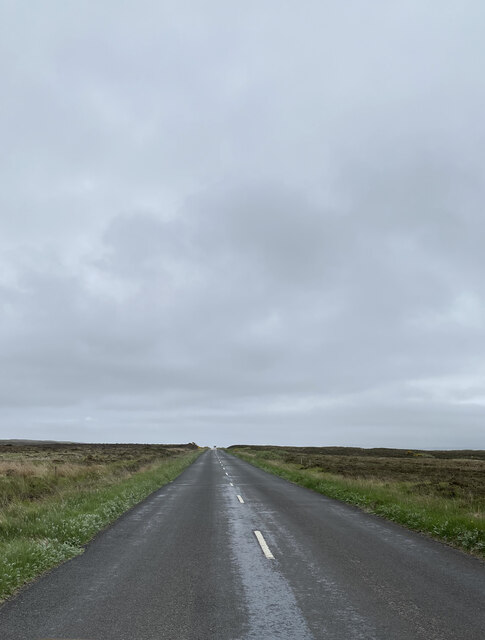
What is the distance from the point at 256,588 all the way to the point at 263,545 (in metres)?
3.19

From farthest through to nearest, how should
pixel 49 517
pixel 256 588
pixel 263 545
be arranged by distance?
pixel 49 517 → pixel 263 545 → pixel 256 588

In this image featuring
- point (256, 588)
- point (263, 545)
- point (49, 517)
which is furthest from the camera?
point (49, 517)

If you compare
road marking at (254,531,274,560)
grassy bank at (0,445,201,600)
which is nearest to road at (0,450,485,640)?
road marking at (254,531,274,560)

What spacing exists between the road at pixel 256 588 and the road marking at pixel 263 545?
0.04 m

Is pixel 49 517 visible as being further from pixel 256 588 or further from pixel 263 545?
pixel 256 588

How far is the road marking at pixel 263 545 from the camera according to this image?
30.1 ft

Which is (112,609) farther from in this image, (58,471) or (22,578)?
(58,471)

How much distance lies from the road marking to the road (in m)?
0.04

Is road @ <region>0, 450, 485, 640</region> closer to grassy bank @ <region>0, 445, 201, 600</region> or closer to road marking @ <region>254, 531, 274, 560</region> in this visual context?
road marking @ <region>254, 531, 274, 560</region>

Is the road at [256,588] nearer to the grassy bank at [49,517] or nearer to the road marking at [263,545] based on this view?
the road marking at [263,545]

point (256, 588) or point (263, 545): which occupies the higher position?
point (256, 588)

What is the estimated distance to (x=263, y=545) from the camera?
33.1ft

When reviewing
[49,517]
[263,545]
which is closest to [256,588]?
[263,545]

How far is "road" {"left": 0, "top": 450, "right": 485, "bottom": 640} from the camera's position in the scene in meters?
5.45
